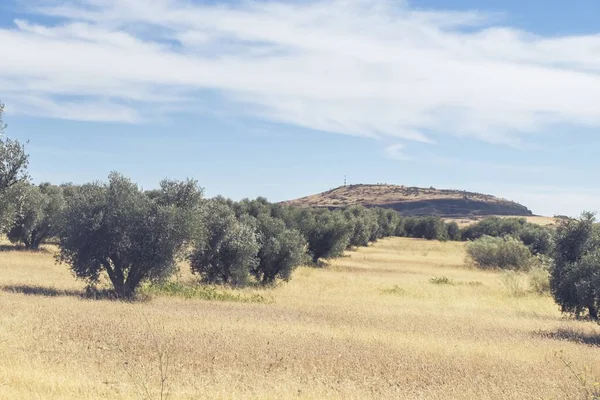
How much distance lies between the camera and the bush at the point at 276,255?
39.8 metres

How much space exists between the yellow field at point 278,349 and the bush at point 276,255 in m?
9.35

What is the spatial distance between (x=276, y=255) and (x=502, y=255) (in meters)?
33.5

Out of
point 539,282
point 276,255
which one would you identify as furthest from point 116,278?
point 539,282

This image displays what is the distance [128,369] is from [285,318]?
1001 centimetres

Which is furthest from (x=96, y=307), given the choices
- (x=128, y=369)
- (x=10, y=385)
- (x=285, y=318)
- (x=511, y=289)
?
(x=511, y=289)

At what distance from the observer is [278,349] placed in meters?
16.5

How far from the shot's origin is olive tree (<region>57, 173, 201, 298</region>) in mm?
27188

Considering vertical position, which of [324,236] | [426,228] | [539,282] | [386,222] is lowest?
[539,282]

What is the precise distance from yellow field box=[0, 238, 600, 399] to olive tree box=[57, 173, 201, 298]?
69.5 inches

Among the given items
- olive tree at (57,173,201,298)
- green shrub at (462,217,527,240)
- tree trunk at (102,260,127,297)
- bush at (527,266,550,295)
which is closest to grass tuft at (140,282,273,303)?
tree trunk at (102,260,127,297)

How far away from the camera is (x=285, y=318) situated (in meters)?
23.0

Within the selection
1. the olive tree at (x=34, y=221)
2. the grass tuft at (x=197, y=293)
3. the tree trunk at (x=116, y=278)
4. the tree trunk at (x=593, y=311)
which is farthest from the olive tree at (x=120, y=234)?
the tree trunk at (x=593, y=311)

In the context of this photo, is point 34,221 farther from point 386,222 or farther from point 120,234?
point 386,222

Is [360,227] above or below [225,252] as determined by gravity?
above
